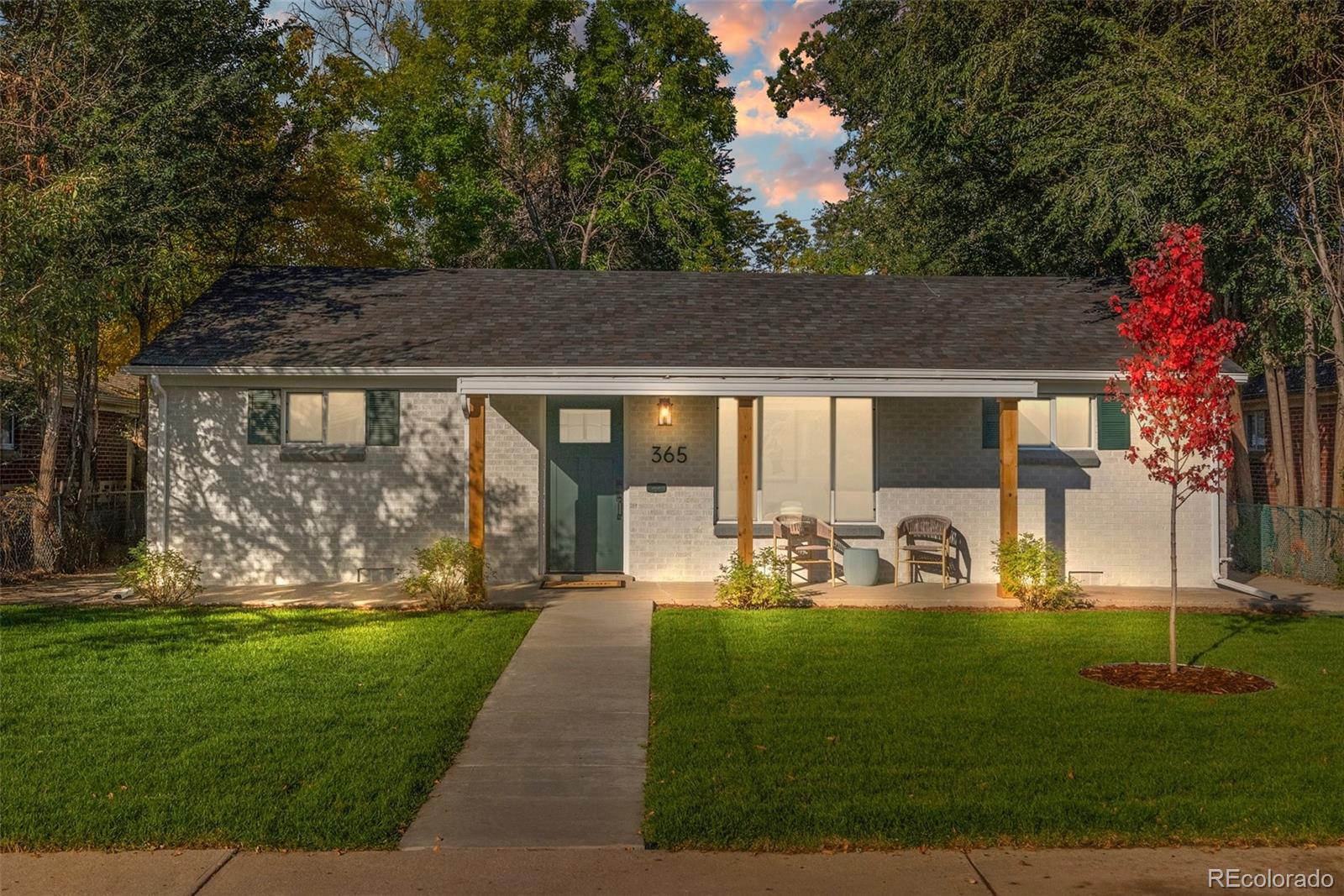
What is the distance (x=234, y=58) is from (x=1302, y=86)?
666 inches

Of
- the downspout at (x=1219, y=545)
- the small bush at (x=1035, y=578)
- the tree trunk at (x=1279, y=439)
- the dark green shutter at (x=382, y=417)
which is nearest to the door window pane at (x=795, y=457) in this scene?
the small bush at (x=1035, y=578)

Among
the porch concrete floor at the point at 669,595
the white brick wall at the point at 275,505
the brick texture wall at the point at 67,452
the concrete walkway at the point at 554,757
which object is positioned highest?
the brick texture wall at the point at 67,452

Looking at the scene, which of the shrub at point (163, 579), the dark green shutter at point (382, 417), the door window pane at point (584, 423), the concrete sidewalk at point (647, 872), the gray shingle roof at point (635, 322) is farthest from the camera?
the door window pane at point (584, 423)

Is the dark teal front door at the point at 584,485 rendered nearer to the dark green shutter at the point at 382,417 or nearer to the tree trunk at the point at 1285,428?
the dark green shutter at the point at 382,417

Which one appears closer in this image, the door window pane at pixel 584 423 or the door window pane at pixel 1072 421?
the door window pane at pixel 1072 421

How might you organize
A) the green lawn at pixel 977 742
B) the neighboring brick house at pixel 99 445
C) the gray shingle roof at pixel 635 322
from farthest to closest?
the neighboring brick house at pixel 99 445, the gray shingle roof at pixel 635 322, the green lawn at pixel 977 742

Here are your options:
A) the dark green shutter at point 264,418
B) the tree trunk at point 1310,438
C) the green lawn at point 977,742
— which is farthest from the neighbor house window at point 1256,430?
the dark green shutter at point 264,418

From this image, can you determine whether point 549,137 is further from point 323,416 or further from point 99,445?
point 323,416

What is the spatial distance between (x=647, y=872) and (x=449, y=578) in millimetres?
7436

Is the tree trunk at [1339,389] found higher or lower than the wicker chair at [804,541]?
higher

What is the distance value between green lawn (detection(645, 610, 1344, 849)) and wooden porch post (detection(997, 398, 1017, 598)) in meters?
2.26

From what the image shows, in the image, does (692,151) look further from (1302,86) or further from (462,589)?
(462,589)

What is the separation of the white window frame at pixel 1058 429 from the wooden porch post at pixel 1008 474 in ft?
4.43

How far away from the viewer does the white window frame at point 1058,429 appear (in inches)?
546
